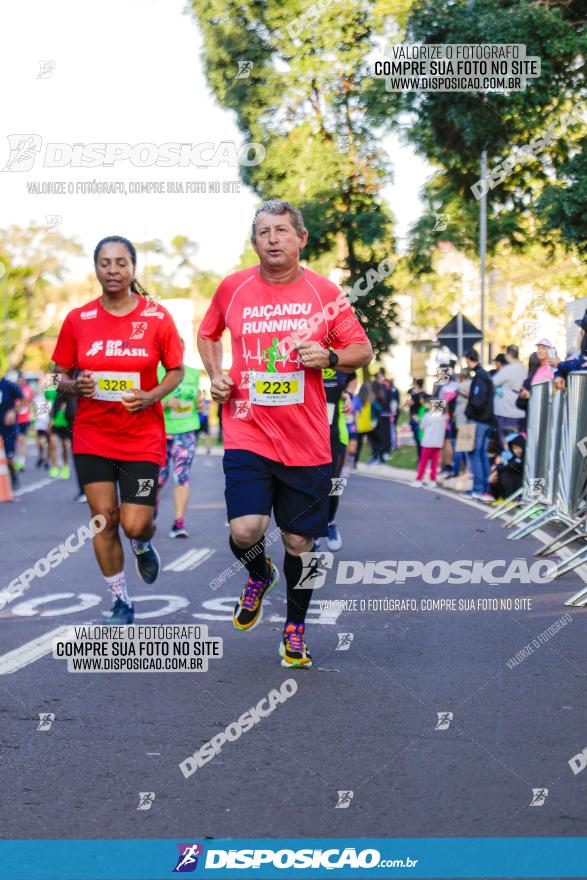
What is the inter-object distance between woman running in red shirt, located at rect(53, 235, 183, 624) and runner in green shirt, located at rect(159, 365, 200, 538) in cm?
487

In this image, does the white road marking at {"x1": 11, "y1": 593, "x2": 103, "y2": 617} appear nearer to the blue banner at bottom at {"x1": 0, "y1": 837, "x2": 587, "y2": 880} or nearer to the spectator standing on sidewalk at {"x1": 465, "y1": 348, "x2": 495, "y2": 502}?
the blue banner at bottom at {"x1": 0, "y1": 837, "x2": 587, "y2": 880}

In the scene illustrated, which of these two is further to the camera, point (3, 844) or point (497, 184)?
point (497, 184)

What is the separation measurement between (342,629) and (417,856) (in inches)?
157

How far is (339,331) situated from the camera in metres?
6.43

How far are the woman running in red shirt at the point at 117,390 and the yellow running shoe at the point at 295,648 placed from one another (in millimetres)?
1185

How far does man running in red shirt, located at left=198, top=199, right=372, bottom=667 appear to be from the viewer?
6332 millimetres

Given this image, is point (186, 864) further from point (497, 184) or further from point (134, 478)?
point (497, 184)

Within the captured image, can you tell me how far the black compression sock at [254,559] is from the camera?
654 cm

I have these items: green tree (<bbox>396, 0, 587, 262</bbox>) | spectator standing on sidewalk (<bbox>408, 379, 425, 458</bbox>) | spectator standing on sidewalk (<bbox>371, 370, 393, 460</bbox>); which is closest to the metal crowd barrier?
green tree (<bbox>396, 0, 587, 262</bbox>)

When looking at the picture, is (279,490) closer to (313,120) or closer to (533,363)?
(533,363)

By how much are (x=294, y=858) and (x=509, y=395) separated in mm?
14599

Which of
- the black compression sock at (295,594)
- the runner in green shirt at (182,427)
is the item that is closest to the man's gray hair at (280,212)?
the black compression sock at (295,594)

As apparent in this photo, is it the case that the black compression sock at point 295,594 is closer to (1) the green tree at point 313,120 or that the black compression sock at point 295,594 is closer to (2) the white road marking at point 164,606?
(2) the white road marking at point 164,606

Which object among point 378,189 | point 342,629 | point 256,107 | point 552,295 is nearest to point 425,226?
point 378,189
